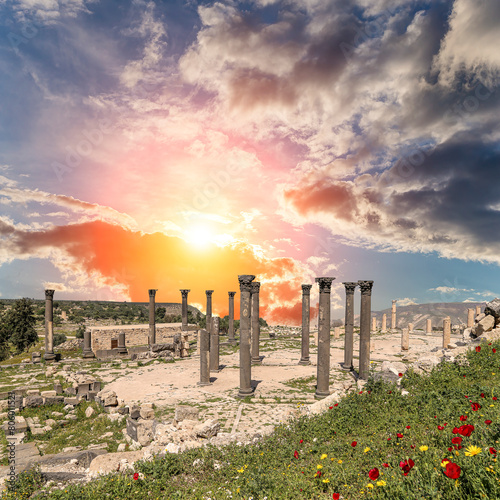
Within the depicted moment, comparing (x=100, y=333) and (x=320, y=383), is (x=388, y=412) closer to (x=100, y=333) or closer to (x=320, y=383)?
(x=320, y=383)

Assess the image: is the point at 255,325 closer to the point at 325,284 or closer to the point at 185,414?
the point at 325,284

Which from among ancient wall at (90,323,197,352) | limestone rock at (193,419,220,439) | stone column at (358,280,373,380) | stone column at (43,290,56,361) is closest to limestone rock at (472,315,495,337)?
stone column at (358,280,373,380)

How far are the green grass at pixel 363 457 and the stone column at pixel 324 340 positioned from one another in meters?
6.14

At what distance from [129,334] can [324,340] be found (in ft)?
98.3

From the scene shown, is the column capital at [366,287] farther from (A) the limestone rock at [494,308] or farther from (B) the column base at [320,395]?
(B) the column base at [320,395]

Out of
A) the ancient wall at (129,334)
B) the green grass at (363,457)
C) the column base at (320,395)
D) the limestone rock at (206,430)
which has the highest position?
the green grass at (363,457)

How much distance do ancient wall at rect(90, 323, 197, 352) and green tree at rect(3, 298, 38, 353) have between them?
729 centimetres

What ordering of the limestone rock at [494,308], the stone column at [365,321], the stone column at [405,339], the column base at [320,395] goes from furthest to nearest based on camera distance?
the stone column at [405,339] → the stone column at [365,321] → the limestone rock at [494,308] → the column base at [320,395]

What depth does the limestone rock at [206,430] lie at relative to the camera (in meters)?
10.3

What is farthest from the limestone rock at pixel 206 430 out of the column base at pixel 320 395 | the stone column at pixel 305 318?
the stone column at pixel 305 318

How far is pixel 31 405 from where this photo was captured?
1650 centimetres

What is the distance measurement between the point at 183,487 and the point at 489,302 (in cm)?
1711

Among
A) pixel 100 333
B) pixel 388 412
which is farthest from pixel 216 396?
pixel 100 333

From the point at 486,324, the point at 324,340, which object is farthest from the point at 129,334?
the point at 486,324
